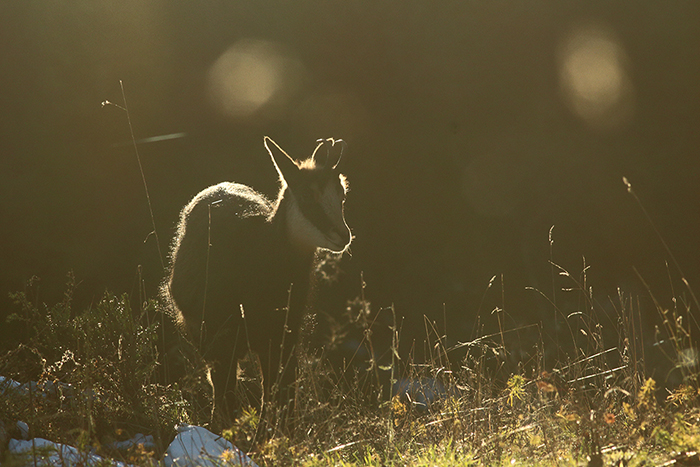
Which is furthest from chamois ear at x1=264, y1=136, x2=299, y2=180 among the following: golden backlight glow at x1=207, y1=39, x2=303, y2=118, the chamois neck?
Answer: golden backlight glow at x1=207, y1=39, x2=303, y2=118

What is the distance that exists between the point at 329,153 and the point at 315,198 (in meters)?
0.41

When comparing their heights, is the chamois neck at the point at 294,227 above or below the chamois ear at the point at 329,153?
below

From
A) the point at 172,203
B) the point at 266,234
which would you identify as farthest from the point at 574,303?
the point at 172,203

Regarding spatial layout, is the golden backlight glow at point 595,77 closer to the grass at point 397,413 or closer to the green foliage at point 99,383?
the grass at point 397,413

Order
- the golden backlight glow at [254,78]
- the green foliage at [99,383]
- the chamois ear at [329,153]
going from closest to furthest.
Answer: the green foliage at [99,383] → the chamois ear at [329,153] → the golden backlight glow at [254,78]

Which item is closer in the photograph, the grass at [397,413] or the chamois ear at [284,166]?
the grass at [397,413]

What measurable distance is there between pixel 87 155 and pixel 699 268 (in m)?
7.45

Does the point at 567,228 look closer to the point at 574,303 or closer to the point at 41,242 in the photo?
the point at 574,303

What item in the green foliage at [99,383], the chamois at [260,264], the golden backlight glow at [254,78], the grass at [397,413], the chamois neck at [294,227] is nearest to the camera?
the grass at [397,413]

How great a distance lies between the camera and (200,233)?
450 centimetres

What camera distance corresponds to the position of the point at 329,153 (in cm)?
429

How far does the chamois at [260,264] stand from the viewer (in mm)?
3900

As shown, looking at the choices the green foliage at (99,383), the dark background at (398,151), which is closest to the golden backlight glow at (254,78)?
the dark background at (398,151)

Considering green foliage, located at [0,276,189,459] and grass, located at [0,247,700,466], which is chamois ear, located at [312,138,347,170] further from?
green foliage, located at [0,276,189,459]
